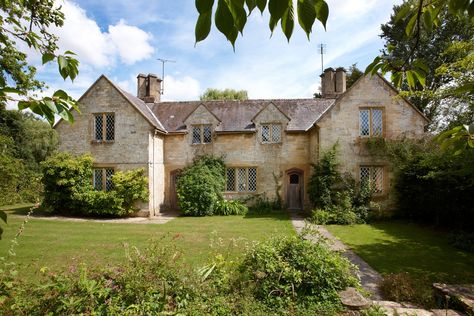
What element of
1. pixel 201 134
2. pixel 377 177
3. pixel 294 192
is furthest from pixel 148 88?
pixel 377 177

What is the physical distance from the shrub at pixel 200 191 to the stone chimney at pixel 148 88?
7.38 m

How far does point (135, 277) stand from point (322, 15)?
4572mm

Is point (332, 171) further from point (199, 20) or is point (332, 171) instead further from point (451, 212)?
point (199, 20)

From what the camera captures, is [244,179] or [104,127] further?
[244,179]

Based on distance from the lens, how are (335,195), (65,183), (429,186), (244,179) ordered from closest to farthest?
(429,186), (335,195), (65,183), (244,179)

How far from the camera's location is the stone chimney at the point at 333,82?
19672 mm

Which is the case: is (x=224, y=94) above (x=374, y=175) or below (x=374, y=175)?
above

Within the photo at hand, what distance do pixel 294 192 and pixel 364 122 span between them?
6.21 meters

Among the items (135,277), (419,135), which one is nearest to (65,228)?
(135,277)

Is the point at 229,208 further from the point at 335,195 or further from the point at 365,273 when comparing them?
the point at 365,273

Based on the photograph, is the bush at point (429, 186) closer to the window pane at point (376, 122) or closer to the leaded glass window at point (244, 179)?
the window pane at point (376, 122)

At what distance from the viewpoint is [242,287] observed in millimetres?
4926

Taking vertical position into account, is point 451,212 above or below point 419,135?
below

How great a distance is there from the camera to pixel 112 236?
432 inches
